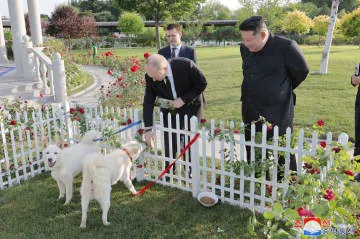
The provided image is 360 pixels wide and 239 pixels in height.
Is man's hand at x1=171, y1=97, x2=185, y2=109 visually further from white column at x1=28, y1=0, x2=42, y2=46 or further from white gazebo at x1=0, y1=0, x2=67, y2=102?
white column at x1=28, y1=0, x2=42, y2=46

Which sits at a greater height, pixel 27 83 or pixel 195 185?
pixel 27 83

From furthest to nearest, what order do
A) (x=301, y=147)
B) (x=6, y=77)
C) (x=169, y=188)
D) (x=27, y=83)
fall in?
(x=6, y=77)
(x=27, y=83)
(x=169, y=188)
(x=301, y=147)

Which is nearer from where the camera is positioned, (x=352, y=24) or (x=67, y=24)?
(x=67, y=24)

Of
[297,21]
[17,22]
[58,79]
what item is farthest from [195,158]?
[297,21]

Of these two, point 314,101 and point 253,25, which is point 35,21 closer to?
point 314,101

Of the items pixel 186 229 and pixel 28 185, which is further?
pixel 28 185

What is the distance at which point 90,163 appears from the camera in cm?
345

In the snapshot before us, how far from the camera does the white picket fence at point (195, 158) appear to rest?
365 centimetres

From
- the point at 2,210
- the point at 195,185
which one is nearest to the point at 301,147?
the point at 195,185

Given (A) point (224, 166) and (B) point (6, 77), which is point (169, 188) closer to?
(A) point (224, 166)

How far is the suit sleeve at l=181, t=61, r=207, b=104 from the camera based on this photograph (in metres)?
4.14

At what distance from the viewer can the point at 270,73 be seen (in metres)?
3.55

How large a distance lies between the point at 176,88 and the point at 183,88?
9 cm

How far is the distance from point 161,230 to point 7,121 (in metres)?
3.03
